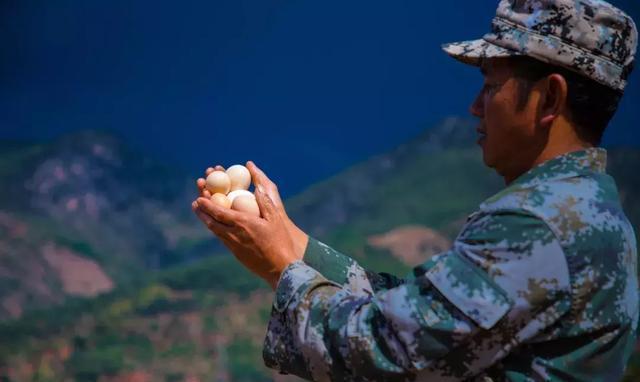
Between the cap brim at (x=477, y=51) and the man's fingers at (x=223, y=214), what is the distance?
1.14 feet

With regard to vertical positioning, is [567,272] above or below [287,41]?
below

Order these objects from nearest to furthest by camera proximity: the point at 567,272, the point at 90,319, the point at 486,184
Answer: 1. the point at 567,272
2. the point at 90,319
3. the point at 486,184

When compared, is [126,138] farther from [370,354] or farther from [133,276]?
[370,354]

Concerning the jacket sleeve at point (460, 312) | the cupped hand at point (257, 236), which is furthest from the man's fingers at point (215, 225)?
the jacket sleeve at point (460, 312)

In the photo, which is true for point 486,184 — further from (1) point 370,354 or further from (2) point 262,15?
(1) point 370,354

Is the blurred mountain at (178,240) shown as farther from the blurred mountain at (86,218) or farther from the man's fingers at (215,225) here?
the man's fingers at (215,225)

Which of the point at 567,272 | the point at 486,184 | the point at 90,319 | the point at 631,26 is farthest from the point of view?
the point at 486,184

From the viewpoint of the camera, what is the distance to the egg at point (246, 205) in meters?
1.29

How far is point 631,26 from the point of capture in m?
1.15

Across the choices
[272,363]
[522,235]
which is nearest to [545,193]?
[522,235]

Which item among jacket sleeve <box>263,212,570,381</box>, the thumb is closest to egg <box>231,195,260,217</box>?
the thumb

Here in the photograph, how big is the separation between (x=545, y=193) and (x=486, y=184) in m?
2.92

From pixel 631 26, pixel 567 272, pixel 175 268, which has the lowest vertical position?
pixel 567 272

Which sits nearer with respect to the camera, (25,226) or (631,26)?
(631,26)
